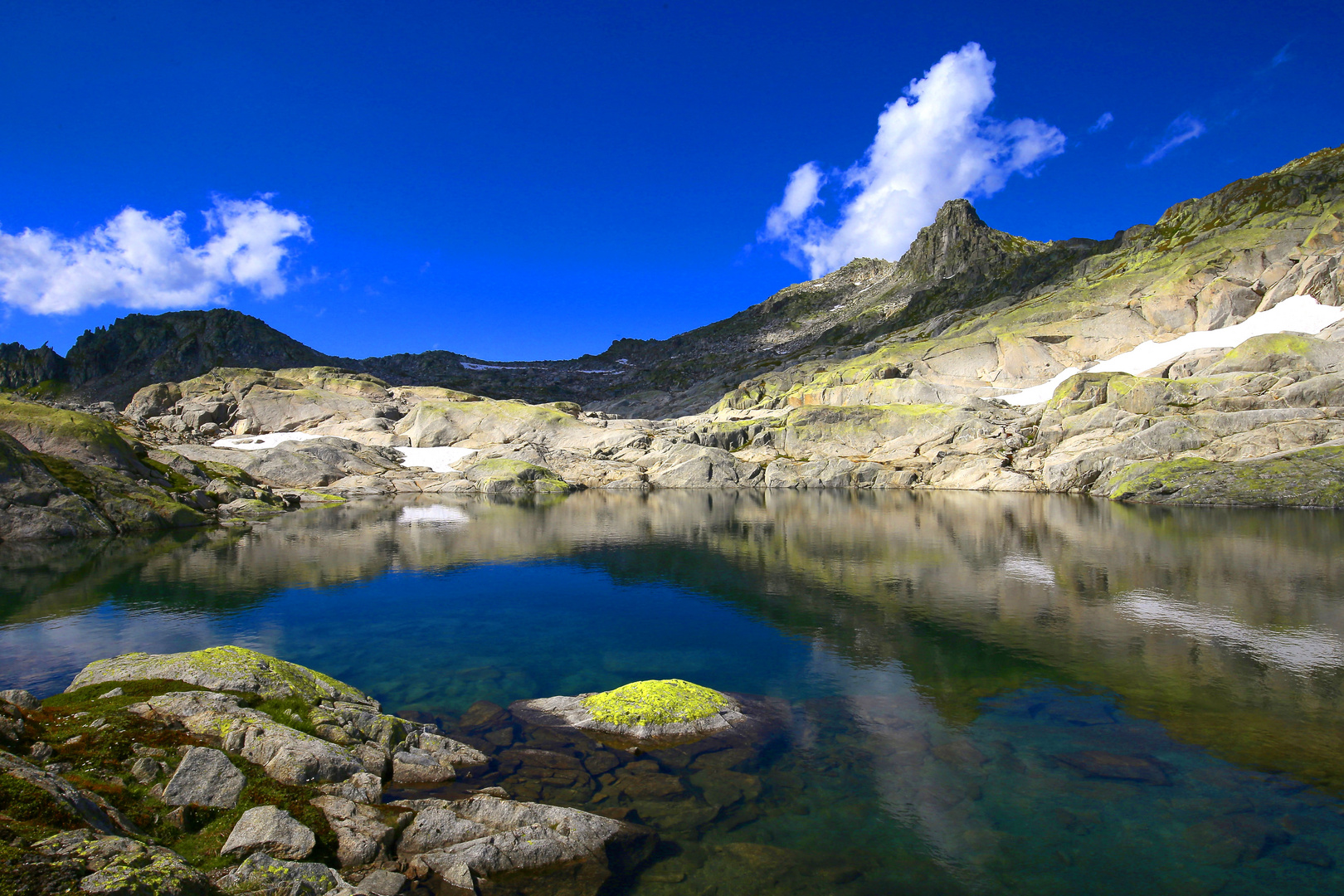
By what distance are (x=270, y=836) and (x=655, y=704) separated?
932 cm

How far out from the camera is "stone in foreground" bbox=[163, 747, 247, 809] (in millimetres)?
9289

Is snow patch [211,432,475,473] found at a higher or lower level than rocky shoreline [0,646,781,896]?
higher

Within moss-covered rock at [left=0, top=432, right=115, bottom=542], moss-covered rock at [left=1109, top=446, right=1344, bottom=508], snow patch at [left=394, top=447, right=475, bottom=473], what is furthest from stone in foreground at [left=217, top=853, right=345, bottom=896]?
snow patch at [left=394, top=447, right=475, bottom=473]

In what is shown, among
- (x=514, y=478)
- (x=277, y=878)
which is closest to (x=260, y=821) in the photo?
(x=277, y=878)

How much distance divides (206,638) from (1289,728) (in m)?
34.3

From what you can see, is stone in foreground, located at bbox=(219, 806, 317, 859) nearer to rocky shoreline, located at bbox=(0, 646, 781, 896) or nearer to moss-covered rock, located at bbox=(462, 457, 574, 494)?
rocky shoreline, located at bbox=(0, 646, 781, 896)

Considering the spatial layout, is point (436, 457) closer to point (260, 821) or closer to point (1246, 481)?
point (260, 821)

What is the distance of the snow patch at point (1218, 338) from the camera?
10675cm

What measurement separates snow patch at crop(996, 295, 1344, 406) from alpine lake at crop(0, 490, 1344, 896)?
8282cm

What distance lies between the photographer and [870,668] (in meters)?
20.6

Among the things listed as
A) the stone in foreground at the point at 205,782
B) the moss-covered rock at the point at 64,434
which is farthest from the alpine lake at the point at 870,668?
the moss-covered rock at the point at 64,434

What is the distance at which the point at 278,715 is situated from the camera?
496 inches

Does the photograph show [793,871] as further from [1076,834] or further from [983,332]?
[983,332]

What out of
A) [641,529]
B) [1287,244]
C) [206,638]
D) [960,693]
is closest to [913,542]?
[641,529]
